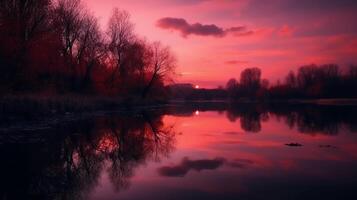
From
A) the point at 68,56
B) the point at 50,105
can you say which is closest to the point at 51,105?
the point at 50,105

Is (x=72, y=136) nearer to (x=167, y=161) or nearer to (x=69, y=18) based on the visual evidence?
(x=167, y=161)

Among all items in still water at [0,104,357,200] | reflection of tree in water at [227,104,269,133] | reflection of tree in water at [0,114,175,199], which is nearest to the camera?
still water at [0,104,357,200]

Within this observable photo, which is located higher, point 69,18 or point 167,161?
point 69,18

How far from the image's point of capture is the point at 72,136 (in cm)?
1633

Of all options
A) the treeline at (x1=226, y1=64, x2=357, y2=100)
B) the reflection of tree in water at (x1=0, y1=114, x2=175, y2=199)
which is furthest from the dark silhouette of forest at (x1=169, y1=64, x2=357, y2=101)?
the reflection of tree in water at (x1=0, y1=114, x2=175, y2=199)

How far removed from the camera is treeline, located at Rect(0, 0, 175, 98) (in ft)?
85.9

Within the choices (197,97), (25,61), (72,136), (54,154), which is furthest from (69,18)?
(197,97)

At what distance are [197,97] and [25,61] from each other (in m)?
116

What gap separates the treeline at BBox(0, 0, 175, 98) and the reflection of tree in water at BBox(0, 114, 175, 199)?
36.5 ft

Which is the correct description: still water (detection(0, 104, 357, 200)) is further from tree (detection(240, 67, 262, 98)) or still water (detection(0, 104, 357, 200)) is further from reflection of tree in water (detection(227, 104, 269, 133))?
tree (detection(240, 67, 262, 98))

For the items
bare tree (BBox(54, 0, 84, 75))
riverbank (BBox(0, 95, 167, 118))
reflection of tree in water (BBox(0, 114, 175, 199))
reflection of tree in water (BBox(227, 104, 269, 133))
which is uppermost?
bare tree (BBox(54, 0, 84, 75))

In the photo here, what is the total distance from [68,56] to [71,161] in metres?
31.7

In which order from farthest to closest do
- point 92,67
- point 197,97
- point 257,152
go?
point 197,97, point 92,67, point 257,152

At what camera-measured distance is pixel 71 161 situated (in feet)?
35.6
